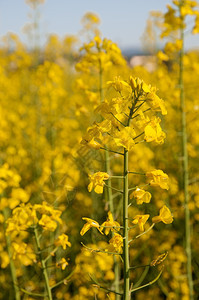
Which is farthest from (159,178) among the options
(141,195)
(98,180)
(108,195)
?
(108,195)

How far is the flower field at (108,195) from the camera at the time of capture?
1.56 metres

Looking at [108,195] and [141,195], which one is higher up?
[141,195]

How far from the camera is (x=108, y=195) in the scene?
293 centimetres

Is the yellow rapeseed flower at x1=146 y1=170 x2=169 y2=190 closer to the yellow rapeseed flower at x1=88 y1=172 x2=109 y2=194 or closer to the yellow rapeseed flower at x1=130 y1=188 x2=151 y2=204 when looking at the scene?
the yellow rapeseed flower at x1=130 y1=188 x2=151 y2=204

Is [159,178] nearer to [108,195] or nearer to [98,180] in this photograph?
[98,180]

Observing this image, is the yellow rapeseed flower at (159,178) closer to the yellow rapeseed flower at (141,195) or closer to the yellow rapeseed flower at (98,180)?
the yellow rapeseed flower at (141,195)

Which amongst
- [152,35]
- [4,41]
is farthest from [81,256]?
[4,41]

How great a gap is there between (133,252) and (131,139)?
11.0 feet

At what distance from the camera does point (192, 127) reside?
19.7ft

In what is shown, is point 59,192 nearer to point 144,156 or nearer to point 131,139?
point 144,156

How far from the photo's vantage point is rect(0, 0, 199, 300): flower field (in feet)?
5.13

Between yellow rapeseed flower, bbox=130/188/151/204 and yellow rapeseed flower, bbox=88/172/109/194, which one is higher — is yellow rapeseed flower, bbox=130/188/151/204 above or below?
below

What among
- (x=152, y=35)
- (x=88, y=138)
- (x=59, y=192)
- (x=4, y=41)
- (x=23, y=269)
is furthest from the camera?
(x=4, y=41)

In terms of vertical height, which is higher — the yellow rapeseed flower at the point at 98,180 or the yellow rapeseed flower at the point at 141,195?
the yellow rapeseed flower at the point at 98,180
